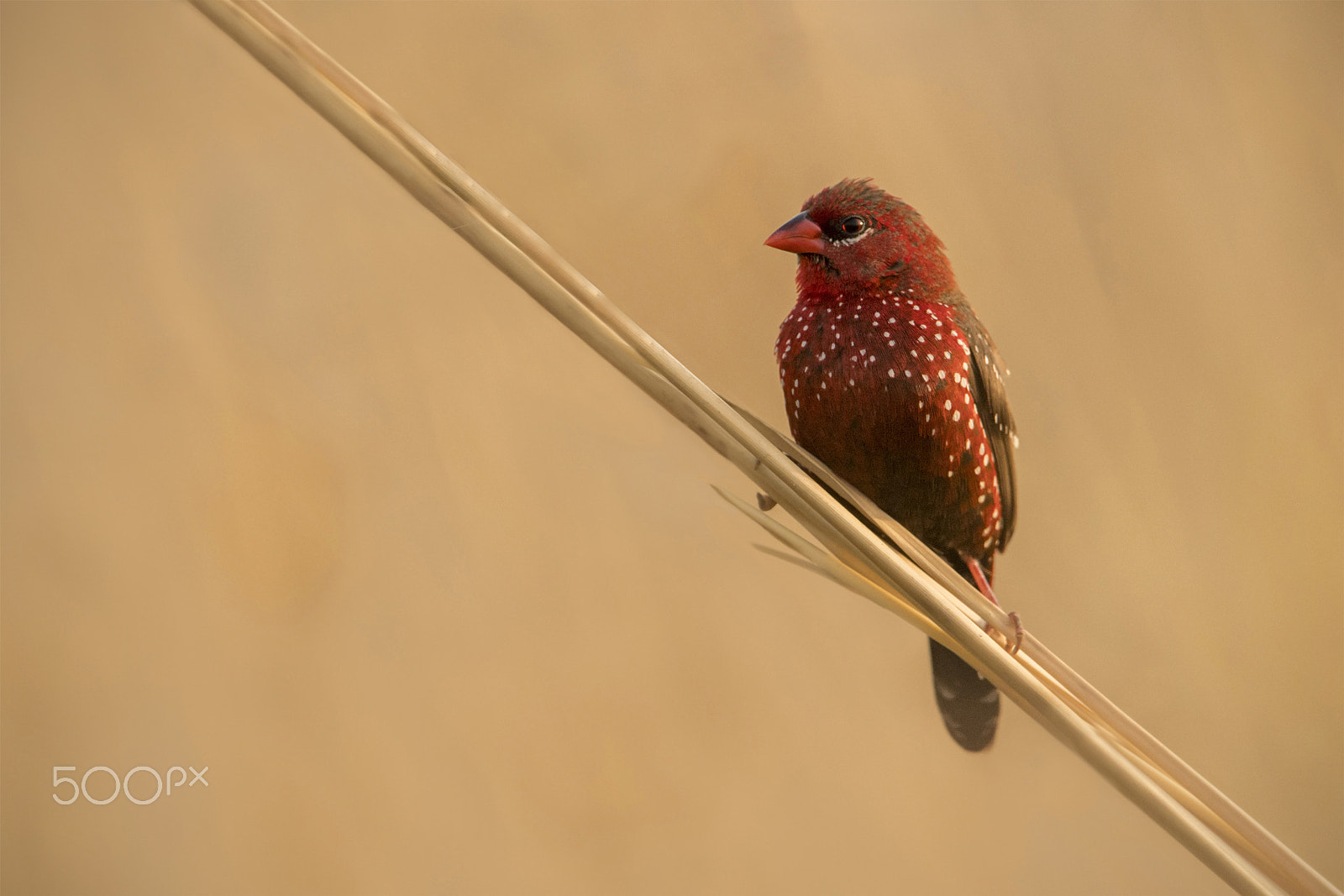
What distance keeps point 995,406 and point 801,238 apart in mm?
292

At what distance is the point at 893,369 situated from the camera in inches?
30.3

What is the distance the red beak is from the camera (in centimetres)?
80

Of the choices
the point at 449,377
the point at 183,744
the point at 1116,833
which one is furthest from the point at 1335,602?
the point at 183,744

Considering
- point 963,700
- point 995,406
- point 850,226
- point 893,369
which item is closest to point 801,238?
point 850,226

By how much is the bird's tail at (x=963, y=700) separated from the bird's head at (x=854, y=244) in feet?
1.56

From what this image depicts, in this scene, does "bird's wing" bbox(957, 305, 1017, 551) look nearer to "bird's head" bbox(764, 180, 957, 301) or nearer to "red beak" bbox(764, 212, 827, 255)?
"bird's head" bbox(764, 180, 957, 301)

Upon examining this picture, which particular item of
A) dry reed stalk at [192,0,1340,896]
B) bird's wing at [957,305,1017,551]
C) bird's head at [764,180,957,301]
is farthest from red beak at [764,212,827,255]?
dry reed stalk at [192,0,1340,896]

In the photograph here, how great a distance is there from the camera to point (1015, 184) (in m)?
0.99

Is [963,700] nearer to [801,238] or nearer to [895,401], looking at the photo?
[895,401]

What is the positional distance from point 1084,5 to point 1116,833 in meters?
1.12

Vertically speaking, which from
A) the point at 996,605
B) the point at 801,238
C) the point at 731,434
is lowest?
the point at 996,605

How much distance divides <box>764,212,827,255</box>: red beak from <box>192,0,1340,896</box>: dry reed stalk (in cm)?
31

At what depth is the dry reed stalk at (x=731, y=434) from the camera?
52 centimetres

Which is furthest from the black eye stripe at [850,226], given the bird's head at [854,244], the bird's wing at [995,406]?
the bird's wing at [995,406]
